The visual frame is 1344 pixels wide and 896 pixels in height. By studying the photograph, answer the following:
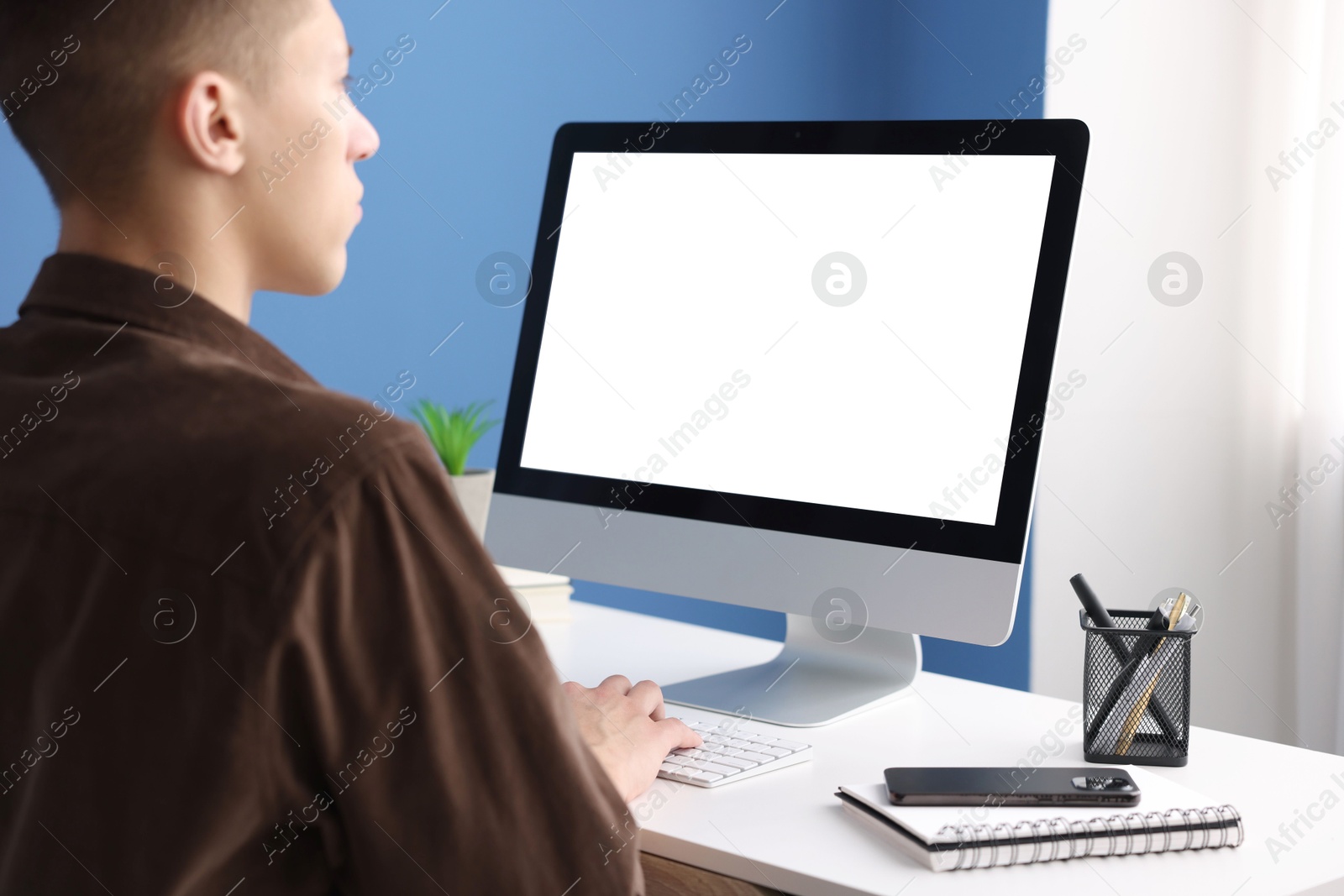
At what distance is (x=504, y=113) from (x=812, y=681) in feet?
4.70

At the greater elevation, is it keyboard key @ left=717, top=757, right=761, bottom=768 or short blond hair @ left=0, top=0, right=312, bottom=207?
short blond hair @ left=0, top=0, right=312, bottom=207

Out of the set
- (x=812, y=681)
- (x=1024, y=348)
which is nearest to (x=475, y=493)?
(x=812, y=681)

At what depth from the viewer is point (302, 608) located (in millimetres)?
542

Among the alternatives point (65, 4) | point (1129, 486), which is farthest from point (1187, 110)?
point (65, 4)

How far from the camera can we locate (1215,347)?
7.33 feet

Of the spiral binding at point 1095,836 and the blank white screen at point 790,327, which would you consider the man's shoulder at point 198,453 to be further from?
the blank white screen at point 790,327

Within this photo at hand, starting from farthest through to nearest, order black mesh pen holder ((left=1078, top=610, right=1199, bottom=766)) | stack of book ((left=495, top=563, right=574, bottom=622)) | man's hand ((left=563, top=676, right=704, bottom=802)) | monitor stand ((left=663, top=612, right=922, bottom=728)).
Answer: stack of book ((left=495, top=563, right=574, bottom=622))
monitor stand ((left=663, top=612, right=922, bottom=728))
black mesh pen holder ((left=1078, top=610, right=1199, bottom=766))
man's hand ((left=563, top=676, right=704, bottom=802))

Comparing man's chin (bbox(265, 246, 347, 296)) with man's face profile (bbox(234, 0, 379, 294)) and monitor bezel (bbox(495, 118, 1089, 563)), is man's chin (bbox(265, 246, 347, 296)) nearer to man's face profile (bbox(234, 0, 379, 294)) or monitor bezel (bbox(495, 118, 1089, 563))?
man's face profile (bbox(234, 0, 379, 294))

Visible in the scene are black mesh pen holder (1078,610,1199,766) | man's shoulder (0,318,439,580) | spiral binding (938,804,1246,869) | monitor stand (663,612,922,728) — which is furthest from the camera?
monitor stand (663,612,922,728)

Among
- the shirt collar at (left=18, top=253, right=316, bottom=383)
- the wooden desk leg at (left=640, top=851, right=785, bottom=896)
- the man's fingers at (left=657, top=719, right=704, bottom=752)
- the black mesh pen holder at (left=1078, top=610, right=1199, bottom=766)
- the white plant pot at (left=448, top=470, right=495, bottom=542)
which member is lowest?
the wooden desk leg at (left=640, top=851, right=785, bottom=896)

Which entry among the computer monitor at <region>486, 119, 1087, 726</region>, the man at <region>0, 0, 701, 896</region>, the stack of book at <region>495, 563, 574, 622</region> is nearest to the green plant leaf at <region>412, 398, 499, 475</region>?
the stack of book at <region>495, 563, 574, 622</region>

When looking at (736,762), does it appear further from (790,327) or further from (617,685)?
(790,327)

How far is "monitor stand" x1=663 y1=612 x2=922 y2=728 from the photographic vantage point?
1.13 meters

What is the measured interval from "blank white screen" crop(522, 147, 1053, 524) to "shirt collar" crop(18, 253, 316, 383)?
0.58 m
